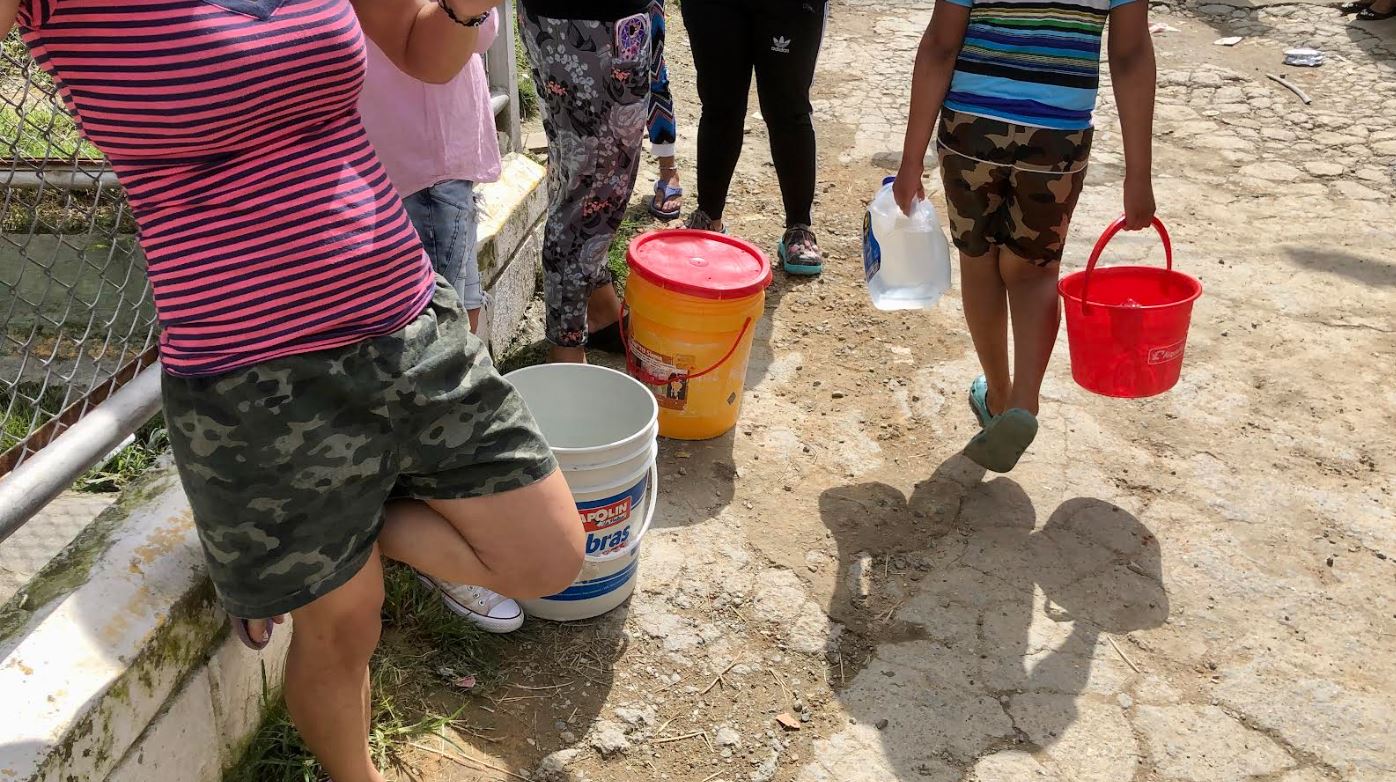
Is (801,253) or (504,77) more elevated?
(504,77)

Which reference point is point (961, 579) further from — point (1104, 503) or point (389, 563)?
point (389, 563)

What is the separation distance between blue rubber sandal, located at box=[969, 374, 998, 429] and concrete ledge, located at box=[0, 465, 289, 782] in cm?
204

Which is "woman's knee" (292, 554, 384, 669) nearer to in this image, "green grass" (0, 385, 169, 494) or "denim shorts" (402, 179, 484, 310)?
"denim shorts" (402, 179, 484, 310)

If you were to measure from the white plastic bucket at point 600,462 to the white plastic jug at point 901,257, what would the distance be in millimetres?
859

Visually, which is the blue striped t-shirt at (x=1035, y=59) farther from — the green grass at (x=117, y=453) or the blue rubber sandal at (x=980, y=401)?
the green grass at (x=117, y=453)

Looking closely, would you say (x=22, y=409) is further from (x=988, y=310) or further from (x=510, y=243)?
(x=988, y=310)

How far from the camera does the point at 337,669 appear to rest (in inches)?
71.6

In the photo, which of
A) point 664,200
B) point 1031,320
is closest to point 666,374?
point 1031,320

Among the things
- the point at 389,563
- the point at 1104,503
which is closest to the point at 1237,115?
the point at 1104,503

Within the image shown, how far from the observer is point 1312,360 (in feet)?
12.4

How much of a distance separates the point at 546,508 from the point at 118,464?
150 cm

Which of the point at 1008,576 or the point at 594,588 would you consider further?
the point at 1008,576

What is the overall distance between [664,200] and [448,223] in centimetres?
223

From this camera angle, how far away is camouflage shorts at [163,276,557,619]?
152 cm
